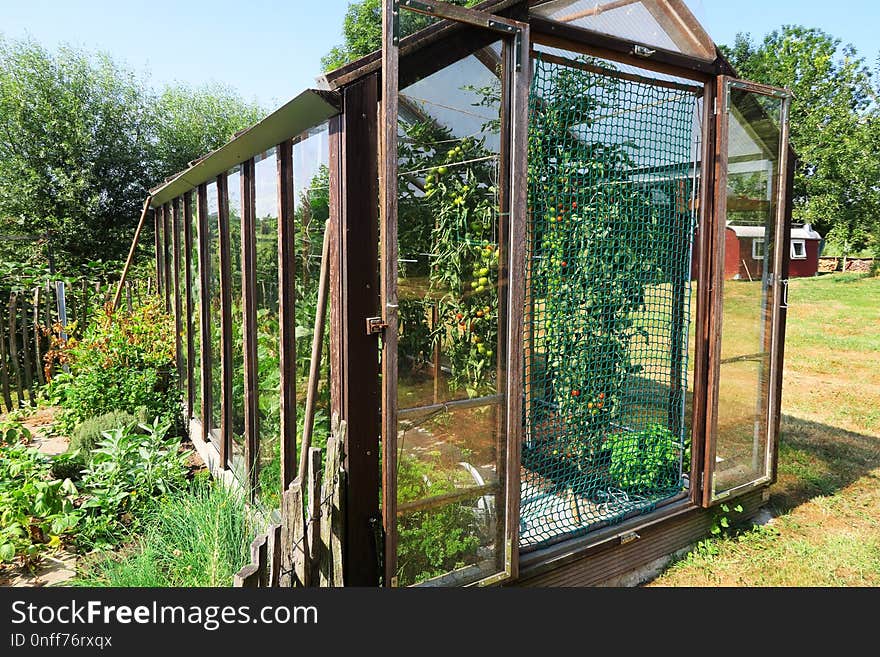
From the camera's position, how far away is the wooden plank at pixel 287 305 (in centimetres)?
295

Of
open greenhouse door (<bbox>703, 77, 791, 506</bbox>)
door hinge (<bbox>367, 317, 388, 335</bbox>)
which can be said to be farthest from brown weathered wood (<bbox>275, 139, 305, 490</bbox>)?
open greenhouse door (<bbox>703, 77, 791, 506</bbox>)

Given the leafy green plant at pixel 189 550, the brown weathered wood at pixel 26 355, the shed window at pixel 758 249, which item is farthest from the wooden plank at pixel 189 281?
the shed window at pixel 758 249

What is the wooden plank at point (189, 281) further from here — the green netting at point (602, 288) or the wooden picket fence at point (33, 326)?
the green netting at point (602, 288)

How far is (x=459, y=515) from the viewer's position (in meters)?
2.61

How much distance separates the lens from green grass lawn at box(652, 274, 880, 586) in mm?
3453

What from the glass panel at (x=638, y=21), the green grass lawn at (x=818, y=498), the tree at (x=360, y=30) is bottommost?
the green grass lawn at (x=818, y=498)

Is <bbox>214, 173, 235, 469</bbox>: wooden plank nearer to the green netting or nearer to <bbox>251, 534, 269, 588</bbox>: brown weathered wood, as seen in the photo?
the green netting

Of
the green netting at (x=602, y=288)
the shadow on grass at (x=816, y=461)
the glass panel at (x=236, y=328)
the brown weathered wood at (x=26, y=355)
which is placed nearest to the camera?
the green netting at (x=602, y=288)

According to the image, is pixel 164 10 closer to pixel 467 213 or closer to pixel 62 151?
pixel 62 151

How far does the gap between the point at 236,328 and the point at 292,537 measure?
2132 millimetres

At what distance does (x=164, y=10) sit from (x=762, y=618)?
14.6m

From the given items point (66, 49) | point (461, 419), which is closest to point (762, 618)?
point (461, 419)

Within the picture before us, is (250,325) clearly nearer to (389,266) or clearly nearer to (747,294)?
(389,266)

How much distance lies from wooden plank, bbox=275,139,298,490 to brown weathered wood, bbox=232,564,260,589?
1.08 metres
